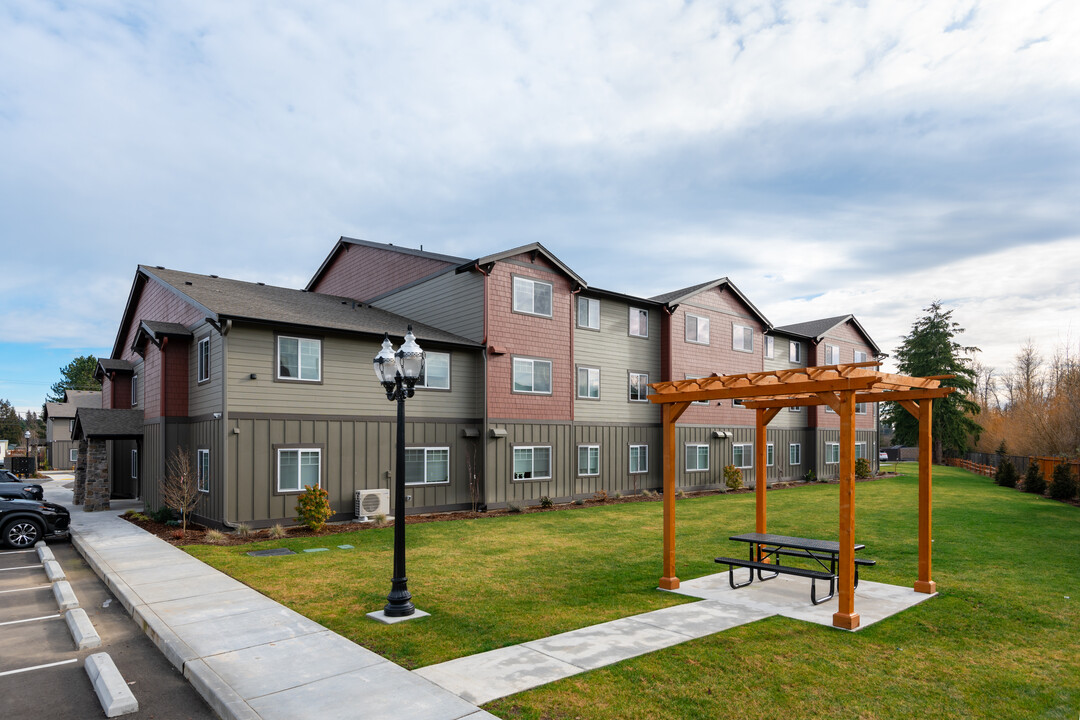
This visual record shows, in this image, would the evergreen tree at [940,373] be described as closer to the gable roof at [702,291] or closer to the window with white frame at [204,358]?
the gable roof at [702,291]

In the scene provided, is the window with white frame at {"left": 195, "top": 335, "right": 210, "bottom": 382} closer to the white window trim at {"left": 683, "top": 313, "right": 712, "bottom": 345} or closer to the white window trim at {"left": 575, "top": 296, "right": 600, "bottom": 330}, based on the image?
the white window trim at {"left": 575, "top": 296, "right": 600, "bottom": 330}

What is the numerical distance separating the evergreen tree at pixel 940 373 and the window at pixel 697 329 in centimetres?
3495

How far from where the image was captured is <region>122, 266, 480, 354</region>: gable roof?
16.4m

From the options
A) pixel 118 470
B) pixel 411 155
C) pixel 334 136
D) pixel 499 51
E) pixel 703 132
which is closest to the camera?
pixel 499 51

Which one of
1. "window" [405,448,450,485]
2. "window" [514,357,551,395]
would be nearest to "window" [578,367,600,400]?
"window" [514,357,551,395]

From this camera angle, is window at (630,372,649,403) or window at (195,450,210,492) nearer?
window at (195,450,210,492)

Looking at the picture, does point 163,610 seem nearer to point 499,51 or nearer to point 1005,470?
point 499,51

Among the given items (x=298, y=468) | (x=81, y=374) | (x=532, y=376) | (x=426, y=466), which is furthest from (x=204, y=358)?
(x=81, y=374)

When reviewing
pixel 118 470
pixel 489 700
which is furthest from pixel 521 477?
pixel 118 470

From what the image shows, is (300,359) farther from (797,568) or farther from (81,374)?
Result: (81,374)

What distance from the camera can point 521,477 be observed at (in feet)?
69.6

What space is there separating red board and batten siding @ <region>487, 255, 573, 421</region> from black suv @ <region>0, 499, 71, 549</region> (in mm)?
11611

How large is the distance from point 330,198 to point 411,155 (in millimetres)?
10229

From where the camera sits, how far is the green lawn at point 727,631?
18.3ft
